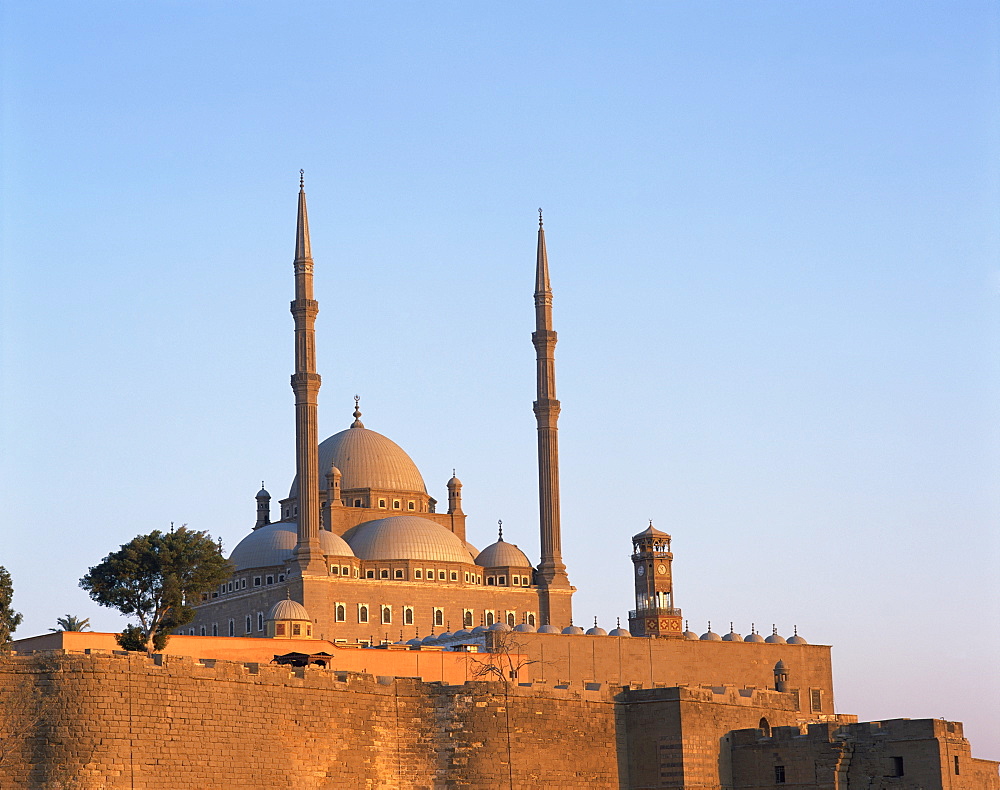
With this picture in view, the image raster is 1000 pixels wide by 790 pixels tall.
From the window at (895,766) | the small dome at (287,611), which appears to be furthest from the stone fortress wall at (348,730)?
the small dome at (287,611)

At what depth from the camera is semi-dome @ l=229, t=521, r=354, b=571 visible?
74.0 m

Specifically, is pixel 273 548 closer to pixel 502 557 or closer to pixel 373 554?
pixel 373 554

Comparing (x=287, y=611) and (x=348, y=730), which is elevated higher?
(x=287, y=611)

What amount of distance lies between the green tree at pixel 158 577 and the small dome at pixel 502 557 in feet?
95.7

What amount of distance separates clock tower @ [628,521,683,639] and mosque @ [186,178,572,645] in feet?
0.80

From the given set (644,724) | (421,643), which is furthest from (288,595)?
(644,724)

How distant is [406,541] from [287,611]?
1183cm

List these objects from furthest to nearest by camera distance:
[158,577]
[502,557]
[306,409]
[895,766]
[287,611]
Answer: [502,557], [306,409], [287,611], [158,577], [895,766]

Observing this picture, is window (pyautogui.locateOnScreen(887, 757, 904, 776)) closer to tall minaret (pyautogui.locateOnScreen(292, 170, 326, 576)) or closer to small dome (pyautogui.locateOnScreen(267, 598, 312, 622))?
small dome (pyautogui.locateOnScreen(267, 598, 312, 622))

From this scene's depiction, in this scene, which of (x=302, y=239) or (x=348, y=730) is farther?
(x=302, y=239)

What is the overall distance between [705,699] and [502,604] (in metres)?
33.4

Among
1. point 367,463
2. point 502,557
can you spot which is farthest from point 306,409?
point 502,557

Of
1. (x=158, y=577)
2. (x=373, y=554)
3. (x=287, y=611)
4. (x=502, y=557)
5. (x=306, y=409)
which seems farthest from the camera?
(x=502, y=557)

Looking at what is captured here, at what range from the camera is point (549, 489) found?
2985 inches
